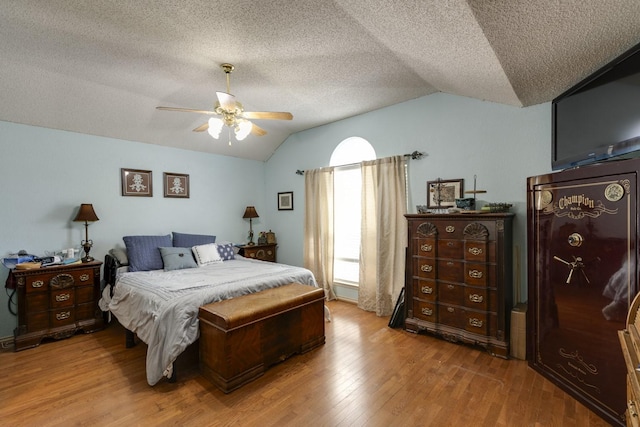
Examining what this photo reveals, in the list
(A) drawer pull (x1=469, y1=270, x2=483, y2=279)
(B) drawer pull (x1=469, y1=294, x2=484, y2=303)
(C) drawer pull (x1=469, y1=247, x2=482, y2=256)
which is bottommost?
(B) drawer pull (x1=469, y1=294, x2=484, y2=303)

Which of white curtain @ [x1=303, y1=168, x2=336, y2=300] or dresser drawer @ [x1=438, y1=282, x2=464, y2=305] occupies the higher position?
white curtain @ [x1=303, y1=168, x2=336, y2=300]

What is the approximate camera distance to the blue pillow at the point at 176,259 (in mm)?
3537

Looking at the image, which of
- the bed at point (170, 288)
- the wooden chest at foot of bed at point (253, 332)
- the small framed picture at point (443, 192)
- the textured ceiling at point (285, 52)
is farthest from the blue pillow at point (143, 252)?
the small framed picture at point (443, 192)

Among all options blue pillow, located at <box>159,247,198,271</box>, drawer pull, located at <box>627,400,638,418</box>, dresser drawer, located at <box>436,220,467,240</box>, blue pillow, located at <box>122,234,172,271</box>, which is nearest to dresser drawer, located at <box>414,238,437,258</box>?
dresser drawer, located at <box>436,220,467,240</box>

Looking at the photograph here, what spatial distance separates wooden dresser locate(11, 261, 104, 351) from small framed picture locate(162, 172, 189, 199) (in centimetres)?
142

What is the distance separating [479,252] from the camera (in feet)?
8.71

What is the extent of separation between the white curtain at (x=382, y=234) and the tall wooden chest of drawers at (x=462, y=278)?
51 centimetres

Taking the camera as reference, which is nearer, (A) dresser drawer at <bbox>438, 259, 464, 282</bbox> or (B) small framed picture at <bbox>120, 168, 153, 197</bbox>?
(A) dresser drawer at <bbox>438, 259, 464, 282</bbox>

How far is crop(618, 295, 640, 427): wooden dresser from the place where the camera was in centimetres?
86

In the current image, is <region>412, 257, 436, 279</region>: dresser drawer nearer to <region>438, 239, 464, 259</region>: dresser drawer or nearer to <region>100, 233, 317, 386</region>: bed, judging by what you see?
<region>438, 239, 464, 259</region>: dresser drawer

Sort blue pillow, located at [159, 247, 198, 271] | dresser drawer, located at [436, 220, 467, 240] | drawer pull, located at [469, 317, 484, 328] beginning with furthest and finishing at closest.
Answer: blue pillow, located at [159, 247, 198, 271]
dresser drawer, located at [436, 220, 467, 240]
drawer pull, located at [469, 317, 484, 328]

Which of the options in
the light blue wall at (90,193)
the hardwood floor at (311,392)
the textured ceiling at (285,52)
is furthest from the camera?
the light blue wall at (90,193)

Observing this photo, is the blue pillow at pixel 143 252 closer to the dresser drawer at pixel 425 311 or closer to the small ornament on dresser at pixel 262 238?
the small ornament on dresser at pixel 262 238

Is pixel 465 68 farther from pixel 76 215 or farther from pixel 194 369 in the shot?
pixel 76 215
